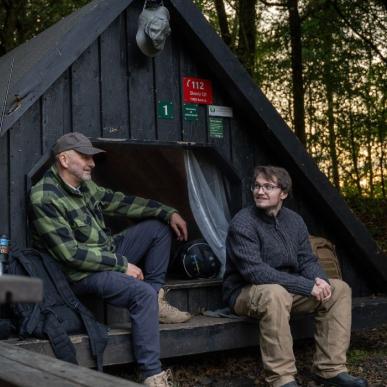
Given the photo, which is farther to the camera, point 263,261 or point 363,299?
point 363,299

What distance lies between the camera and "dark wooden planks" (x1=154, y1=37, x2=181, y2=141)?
539 cm

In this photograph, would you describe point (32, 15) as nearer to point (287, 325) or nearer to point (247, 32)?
point (247, 32)

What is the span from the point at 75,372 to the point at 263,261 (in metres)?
2.38

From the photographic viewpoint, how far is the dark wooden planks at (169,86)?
539 centimetres

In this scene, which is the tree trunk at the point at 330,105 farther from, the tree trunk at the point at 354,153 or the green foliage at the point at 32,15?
the green foliage at the point at 32,15

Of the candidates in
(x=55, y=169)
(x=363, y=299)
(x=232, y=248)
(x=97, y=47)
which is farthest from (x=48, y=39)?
(x=363, y=299)

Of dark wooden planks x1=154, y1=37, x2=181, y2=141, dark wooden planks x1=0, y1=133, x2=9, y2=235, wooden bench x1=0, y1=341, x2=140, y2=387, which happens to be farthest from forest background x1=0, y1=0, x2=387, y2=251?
wooden bench x1=0, y1=341, x2=140, y2=387

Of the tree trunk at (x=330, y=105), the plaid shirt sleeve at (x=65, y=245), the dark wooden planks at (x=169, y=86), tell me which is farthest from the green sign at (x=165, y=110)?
the tree trunk at (x=330, y=105)

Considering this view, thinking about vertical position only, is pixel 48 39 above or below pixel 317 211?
above

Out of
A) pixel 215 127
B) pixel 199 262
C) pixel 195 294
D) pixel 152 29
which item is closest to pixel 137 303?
pixel 195 294

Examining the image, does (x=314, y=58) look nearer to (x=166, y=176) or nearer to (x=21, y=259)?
(x=166, y=176)

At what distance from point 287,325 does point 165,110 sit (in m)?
2.04

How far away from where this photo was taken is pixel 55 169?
4.55 m

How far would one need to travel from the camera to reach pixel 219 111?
18.6ft
